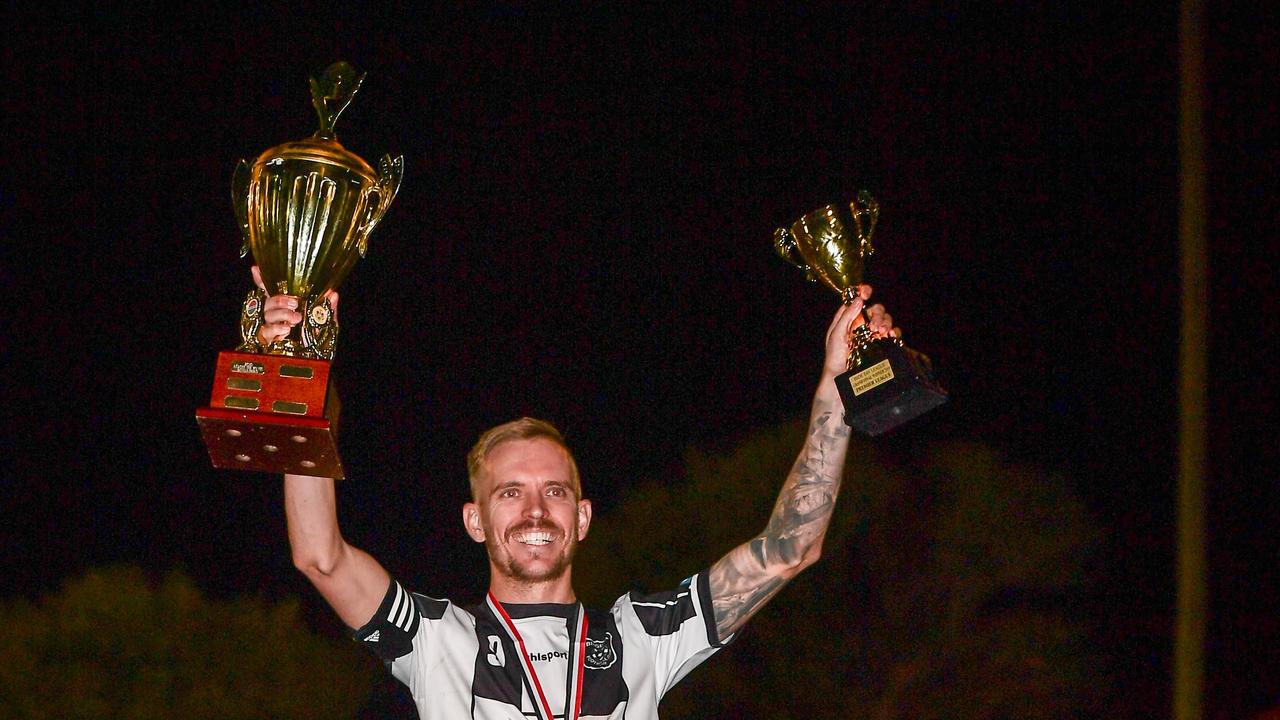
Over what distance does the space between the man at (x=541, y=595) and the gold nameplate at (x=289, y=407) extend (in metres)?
0.24

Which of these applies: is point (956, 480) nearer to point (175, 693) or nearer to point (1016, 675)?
point (1016, 675)

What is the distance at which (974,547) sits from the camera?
44.2 ft

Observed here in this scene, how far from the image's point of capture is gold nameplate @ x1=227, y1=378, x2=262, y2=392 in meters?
3.84

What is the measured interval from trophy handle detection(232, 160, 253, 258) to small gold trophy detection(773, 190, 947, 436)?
1.92m

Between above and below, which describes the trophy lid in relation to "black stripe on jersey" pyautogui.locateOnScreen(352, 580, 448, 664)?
above

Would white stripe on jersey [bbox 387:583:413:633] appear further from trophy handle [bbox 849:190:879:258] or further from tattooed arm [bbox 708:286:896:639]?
trophy handle [bbox 849:190:879:258]

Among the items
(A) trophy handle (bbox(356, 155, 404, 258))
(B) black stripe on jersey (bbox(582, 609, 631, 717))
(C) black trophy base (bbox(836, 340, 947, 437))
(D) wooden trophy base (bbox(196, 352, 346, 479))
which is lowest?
(B) black stripe on jersey (bbox(582, 609, 631, 717))

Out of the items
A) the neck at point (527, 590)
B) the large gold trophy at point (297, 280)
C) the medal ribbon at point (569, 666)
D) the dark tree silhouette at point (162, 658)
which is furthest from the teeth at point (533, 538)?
the dark tree silhouette at point (162, 658)

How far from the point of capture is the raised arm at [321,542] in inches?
156

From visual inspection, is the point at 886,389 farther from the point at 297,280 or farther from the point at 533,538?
the point at 297,280

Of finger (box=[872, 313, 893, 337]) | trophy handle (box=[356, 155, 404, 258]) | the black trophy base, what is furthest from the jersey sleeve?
trophy handle (box=[356, 155, 404, 258])

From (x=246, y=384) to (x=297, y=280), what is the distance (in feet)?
1.39

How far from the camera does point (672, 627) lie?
439cm

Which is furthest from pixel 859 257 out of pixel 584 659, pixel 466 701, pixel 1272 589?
pixel 1272 589
